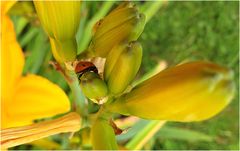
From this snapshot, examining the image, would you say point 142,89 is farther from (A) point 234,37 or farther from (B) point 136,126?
(A) point 234,37

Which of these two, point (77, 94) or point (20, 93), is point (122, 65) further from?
point (20, 93)

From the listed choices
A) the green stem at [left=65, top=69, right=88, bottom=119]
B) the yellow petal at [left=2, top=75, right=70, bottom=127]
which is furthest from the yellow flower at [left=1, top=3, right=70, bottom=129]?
the green stem at [left=65, top=69, right=88, bottom=119]

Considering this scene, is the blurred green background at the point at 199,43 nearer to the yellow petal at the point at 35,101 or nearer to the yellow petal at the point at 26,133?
the yellow petal at the point at 35,101

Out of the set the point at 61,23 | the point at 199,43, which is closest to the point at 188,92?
the point at 61,23

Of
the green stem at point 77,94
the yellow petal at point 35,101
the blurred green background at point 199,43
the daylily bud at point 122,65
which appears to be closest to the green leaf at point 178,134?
the blurred green background at point 199,43

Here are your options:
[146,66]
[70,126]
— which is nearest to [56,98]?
[70,126]
